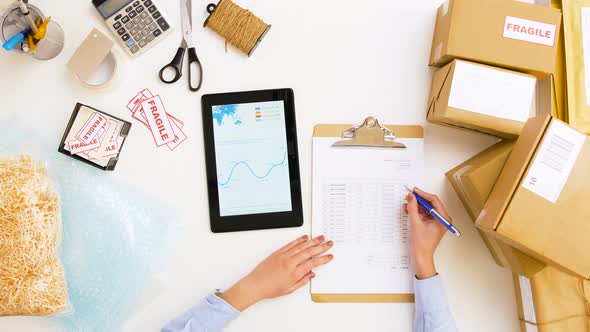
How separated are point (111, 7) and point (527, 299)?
3.51 feet

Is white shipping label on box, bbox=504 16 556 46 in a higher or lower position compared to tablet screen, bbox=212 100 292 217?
higher

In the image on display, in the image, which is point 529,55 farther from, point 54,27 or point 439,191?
point 54,27

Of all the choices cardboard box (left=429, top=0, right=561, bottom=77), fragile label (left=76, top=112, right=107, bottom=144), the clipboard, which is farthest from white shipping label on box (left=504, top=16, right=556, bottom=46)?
fragile label (left=76, top=112, right=107, bottom=144)

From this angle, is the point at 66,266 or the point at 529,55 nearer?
the point at 529,55

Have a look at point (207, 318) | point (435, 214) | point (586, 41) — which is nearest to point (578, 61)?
point (586, 41)

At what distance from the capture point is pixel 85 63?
87cm

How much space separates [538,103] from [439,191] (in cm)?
28

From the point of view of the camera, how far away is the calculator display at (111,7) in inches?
35.2

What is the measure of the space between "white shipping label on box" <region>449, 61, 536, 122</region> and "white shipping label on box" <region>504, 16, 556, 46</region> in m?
0.07

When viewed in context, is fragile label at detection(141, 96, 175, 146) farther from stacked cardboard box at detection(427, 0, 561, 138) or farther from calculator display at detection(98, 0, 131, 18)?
stacked cardboard box at detection(427, 0, 561, 138)

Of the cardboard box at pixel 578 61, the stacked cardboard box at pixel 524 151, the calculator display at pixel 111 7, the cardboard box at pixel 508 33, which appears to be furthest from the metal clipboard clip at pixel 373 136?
the calculator display at pixel 111 7

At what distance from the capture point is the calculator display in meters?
0.89

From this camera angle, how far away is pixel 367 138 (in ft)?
2.93

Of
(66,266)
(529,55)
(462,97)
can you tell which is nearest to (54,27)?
(66,266)
